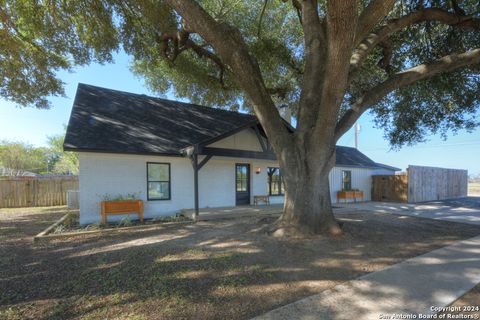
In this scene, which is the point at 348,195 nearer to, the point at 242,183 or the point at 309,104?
the point at 242,183

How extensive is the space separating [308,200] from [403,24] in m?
5.75

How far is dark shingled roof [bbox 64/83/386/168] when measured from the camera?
8781 millimetres

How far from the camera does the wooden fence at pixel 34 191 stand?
13.6 m

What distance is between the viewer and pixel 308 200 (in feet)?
20.2

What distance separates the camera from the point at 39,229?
8.02 meters

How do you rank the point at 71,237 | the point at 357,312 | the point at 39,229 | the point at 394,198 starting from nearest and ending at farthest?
the point at 357,312
the point at 71,237
the point at 39,229
the point at 394,198

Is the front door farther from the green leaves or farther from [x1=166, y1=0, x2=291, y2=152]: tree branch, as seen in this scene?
the green leaves

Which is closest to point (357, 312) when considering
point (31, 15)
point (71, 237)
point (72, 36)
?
point (71, 237)

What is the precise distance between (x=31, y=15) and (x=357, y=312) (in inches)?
477

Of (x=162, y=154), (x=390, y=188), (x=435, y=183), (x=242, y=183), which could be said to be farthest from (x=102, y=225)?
(x=435, y=183)

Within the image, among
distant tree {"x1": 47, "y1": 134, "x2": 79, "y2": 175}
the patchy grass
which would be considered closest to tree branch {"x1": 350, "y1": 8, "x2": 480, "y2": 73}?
the patchy grass

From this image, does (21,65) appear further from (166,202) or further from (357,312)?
(357,312)

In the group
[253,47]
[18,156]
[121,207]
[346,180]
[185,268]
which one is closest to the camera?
[185,268]

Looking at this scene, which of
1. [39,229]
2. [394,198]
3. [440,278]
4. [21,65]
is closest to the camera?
[440,278]
